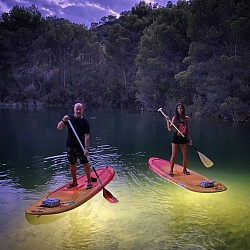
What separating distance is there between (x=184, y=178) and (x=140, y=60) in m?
29.3

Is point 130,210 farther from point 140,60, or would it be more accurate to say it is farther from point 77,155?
point 140,60

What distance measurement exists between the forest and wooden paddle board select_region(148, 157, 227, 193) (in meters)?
15.1

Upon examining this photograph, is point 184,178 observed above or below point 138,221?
above

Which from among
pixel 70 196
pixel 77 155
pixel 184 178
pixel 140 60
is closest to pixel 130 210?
pixel 70 196

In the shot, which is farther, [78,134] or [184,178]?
[184,178]

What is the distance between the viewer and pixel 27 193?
736 cm

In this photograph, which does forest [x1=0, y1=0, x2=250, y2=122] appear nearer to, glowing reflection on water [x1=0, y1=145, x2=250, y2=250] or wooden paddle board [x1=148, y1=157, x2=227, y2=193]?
wooden paddle board [x1=148, y1=157, x2=227, y2=193]

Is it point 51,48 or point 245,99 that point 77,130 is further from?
point 51,48

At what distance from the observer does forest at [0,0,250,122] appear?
77.9ft

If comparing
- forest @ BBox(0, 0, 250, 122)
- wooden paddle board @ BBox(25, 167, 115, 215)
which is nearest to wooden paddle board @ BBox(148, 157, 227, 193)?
wooden paddle board @ BBox(25, 167, 115, 215)

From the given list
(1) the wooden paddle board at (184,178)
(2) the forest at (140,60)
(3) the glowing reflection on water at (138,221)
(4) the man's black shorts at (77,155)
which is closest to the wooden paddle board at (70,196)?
(3) the glowing reflection on water at (138,221)

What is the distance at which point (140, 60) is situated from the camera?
35.8 metres

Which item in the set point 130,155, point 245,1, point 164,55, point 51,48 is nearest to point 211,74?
point 245,1

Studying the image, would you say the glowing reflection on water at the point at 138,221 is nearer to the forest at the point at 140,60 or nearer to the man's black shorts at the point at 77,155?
the man's black shorts at the point at 77,155
